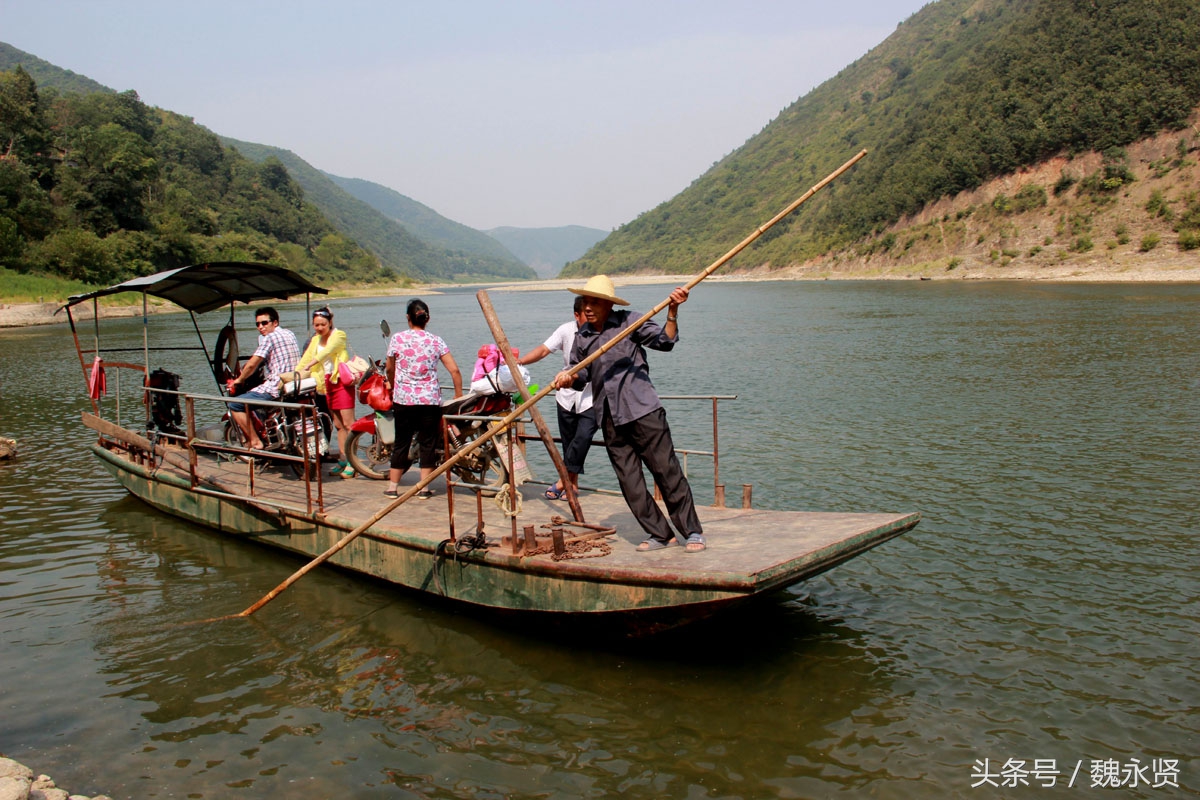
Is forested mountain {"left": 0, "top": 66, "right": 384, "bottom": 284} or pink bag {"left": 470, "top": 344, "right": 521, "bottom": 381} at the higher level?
forested mountain {"left": 0, "top": 66, "right": 384, "bottom": 284}

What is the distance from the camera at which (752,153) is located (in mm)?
180500

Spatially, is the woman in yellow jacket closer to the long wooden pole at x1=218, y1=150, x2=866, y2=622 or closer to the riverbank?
the long wooden pole at x1=218, y1=150, x2=866, y2=622

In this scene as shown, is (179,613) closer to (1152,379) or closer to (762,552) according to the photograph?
(762,552)

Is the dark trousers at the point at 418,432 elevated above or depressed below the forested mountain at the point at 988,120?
below

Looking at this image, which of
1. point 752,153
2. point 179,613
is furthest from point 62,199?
point 752,153

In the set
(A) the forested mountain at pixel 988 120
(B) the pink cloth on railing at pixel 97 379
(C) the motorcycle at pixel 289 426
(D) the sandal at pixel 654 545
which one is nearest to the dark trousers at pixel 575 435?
(D) the sandal at pixel 654 545

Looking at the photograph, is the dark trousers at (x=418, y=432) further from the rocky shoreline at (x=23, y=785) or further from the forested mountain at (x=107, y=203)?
the forested mountain at (x=107, y=203)

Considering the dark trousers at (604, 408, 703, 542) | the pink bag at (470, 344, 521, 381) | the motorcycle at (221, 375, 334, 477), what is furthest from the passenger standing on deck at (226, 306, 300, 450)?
the dark trousers at (604, 408, 703, 542)

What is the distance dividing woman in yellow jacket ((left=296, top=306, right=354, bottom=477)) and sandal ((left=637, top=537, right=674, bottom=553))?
4.51 meters

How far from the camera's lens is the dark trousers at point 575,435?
24.9ft

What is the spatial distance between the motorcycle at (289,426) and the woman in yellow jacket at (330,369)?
14cm

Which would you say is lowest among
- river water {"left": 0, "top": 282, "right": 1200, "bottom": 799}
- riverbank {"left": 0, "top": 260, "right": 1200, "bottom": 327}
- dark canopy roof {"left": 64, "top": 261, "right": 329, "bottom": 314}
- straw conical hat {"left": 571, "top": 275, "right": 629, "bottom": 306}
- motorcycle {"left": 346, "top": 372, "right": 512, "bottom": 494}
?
river water {"left": 0, "top": 282, "right": 1200, "bottom": 799}

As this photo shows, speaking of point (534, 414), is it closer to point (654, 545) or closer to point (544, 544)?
point (544, 544)

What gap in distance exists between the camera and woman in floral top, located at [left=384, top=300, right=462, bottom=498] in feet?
25.3
